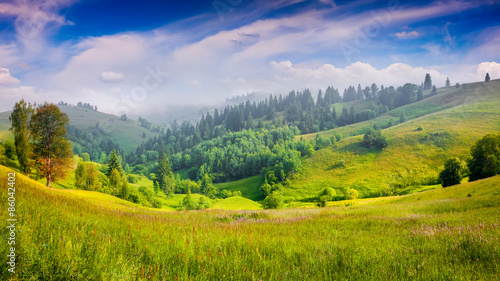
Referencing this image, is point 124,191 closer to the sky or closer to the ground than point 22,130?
closer to the ground

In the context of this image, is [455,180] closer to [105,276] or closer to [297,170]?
[297,170]

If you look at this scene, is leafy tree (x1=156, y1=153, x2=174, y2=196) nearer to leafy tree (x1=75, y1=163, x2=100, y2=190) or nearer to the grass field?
leafy tree (x1=75, y1=163, x2=100, y2=190)

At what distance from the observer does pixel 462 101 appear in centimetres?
17112

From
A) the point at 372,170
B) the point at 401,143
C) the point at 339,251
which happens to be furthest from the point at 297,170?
the point at 339,251

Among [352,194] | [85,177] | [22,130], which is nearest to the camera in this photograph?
[22,130]

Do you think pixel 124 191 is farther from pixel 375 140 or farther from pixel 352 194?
pixel 375 140

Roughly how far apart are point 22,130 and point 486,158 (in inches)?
4177

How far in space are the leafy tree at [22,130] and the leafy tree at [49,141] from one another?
1.36m

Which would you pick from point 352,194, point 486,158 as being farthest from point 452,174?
point 352,194

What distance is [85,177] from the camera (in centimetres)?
7369

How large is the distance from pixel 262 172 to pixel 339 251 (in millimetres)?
147753

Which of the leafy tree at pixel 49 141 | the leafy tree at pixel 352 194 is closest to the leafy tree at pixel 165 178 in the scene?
the leafy tree at pixel 49 141

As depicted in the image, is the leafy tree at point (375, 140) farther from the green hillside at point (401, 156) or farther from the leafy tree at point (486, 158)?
the leafy tree at point (486, 158)

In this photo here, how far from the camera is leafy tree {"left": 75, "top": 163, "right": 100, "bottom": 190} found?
71.8 meters
